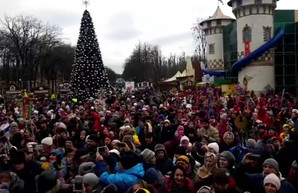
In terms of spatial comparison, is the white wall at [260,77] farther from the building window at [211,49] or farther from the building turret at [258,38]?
the building window at [211,49]

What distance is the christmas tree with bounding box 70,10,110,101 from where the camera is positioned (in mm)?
31703

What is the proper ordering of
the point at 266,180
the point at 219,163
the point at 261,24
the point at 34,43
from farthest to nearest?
the point at 34,43, the point at 261,24, the point at 219,163, the point at 266,180

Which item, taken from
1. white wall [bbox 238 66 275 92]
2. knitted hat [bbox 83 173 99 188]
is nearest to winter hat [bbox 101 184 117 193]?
knitted hat [bbox 83 173 99 188]

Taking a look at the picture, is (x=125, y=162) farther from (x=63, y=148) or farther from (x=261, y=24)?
(x=261, y=24)

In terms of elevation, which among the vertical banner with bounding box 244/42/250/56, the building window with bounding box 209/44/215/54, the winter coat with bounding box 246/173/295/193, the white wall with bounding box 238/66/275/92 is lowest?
the winter coat with bounding box 246/173/295/193

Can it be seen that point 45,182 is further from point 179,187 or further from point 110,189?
point 179,187

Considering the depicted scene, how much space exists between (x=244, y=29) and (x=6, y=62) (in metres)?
49.0

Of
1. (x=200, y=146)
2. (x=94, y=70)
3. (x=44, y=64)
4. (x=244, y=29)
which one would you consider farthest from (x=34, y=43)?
(x=200, y=146)

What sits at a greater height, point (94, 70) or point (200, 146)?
point (94, 70)

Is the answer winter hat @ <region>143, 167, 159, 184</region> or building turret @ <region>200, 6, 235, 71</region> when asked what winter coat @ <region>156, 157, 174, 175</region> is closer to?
winter hat @ <region>143, 167, 159, 184</region>

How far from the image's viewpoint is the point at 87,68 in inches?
1255

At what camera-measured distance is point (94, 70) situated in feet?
105

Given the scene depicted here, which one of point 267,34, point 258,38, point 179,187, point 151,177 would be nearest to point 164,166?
point 151,177

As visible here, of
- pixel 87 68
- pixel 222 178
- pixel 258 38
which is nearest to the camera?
pixel 222 178
